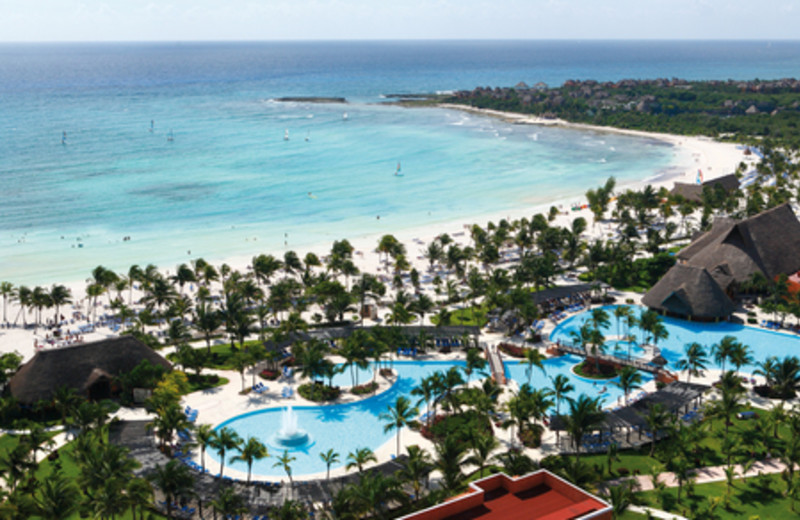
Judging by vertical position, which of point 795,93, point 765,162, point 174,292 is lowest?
point 174,292

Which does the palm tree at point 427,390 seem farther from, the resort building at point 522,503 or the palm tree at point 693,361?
the palm tree at point 693,361

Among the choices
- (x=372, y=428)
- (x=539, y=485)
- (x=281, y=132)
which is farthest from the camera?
(x=281, y=132)

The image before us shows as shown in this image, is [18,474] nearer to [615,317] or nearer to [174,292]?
[174,292]

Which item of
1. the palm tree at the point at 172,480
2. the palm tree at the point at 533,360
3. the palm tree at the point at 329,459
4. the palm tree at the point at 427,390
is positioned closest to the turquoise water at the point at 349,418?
the palm tree at the point at 533,360

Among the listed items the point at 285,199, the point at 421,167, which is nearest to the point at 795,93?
the point at 421,167

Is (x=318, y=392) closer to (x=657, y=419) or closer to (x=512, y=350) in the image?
(x=512, y=350)

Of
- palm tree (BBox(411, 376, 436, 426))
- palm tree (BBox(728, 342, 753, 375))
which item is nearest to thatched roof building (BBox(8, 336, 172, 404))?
palm tree (BBox(411, 376, 436, 426))
